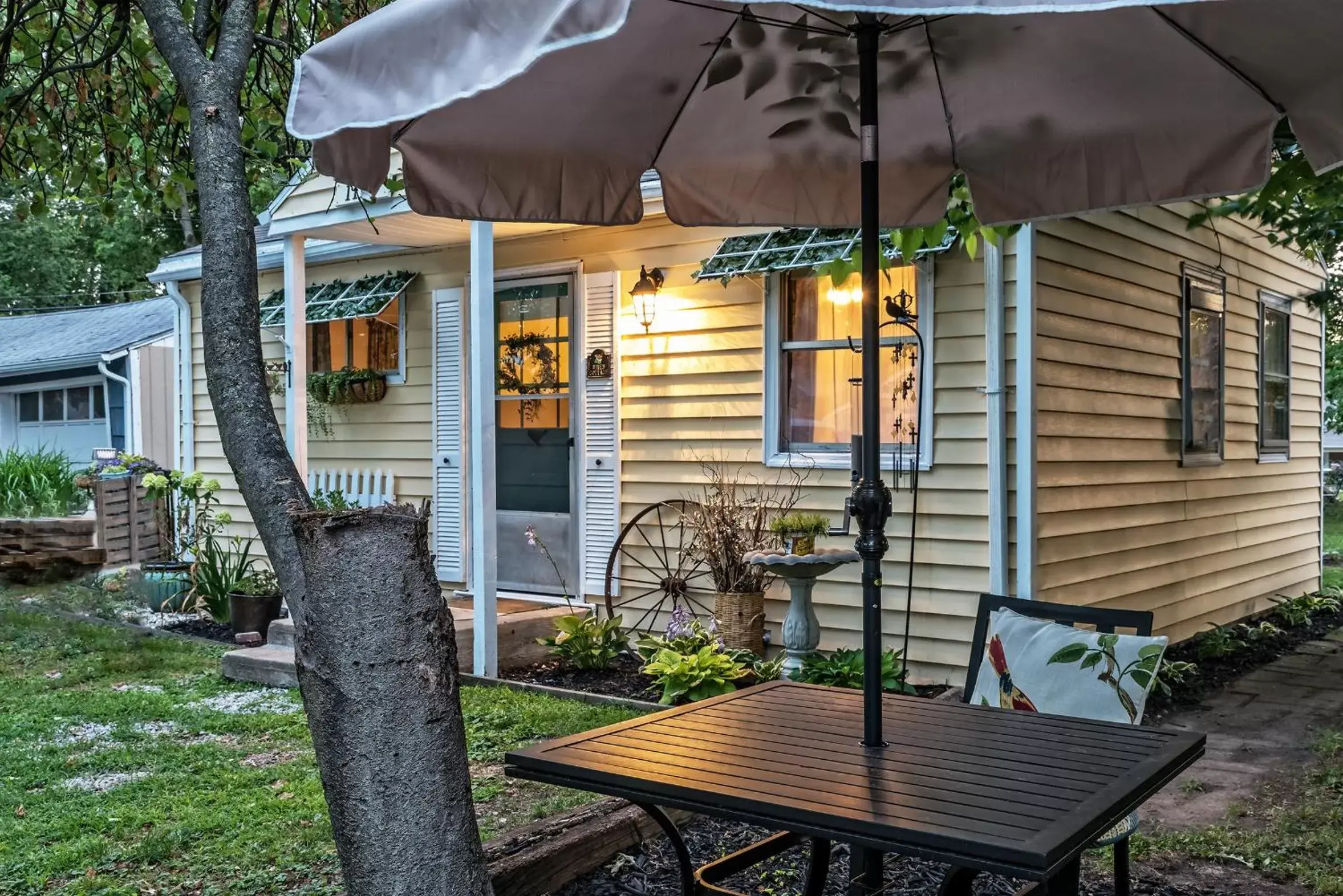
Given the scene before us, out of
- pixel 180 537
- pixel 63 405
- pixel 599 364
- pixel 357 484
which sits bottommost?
pixel 180 537

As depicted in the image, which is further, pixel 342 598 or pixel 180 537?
pixel 180 537

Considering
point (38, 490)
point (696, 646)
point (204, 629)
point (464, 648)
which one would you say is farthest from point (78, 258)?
point (696, 646)

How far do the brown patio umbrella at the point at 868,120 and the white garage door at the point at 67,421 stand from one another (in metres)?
15.2

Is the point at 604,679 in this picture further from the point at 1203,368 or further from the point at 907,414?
the point at 1203,368

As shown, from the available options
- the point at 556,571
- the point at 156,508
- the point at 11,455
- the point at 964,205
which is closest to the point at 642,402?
the point at 556,571

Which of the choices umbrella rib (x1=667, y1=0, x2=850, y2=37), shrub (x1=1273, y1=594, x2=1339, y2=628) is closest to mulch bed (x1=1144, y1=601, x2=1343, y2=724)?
shrub (x1=1273, y1=594, x2=1339, y2=628)

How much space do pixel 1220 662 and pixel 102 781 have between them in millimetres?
6006

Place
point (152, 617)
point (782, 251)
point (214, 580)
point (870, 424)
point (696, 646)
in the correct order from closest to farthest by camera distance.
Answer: point (870, 424) → point (696, 646) → point (782, 251) → point (214, 580) → point (152, 617)

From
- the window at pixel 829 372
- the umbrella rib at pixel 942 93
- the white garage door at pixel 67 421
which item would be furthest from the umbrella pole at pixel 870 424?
the white garage door at pixel 67 421

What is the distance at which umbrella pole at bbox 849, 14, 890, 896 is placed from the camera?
88.1 inches

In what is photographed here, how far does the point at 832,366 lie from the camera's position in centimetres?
624

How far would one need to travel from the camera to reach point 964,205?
14.7 ft

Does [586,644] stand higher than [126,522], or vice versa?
[126,522]

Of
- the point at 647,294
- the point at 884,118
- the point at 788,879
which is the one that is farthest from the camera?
the point at 647,294
